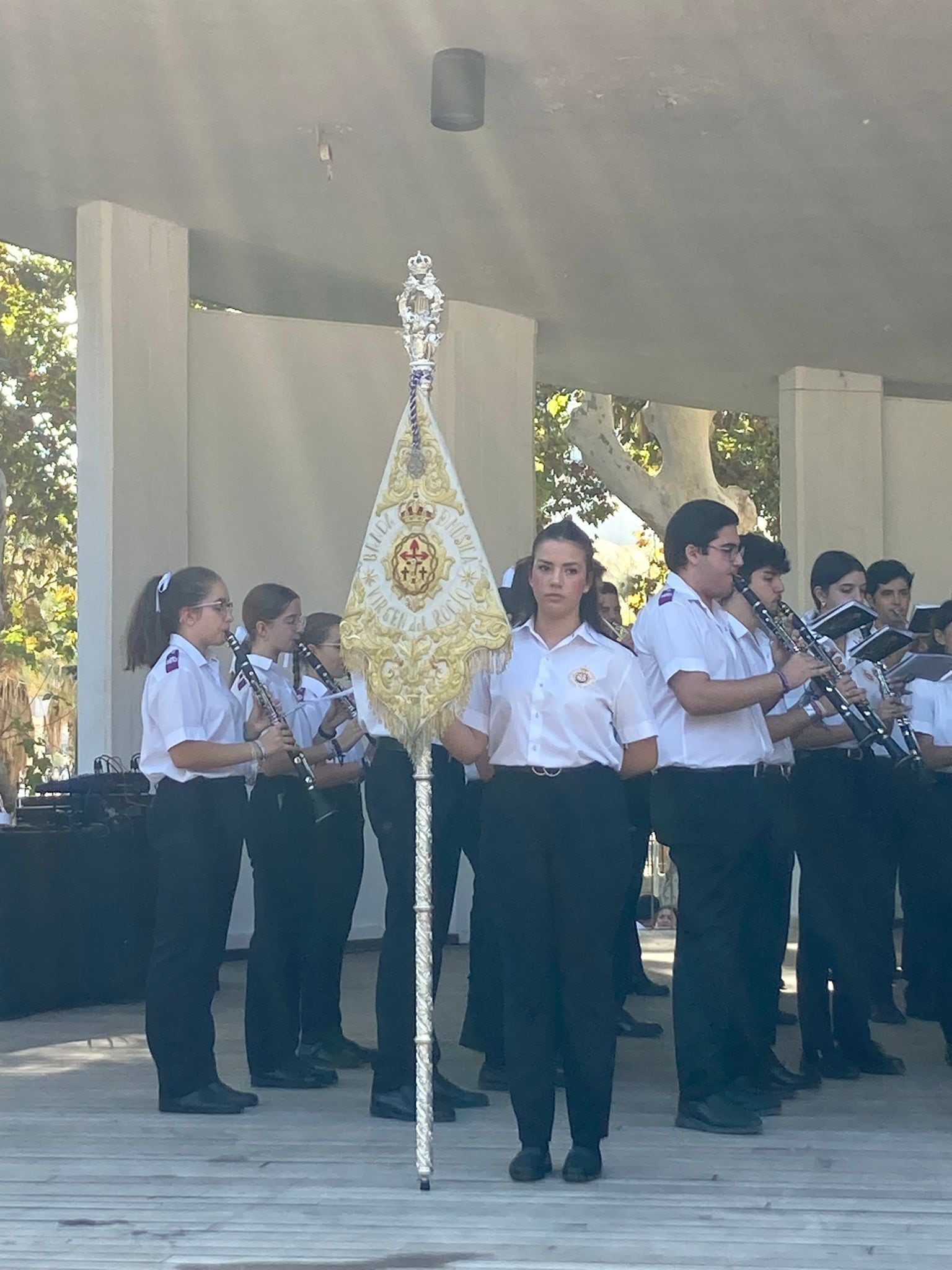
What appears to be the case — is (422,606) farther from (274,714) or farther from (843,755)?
(843,755)

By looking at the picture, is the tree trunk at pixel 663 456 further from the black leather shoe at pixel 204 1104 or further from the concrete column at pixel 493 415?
the black leather shoe at pixel 204 1104

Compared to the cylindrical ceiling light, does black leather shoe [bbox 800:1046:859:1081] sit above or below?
below

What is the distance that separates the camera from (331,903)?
6.17 metres

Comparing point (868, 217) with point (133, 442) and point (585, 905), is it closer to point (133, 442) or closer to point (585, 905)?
point (133, 442)

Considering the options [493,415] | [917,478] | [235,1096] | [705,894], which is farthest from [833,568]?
[917,478]

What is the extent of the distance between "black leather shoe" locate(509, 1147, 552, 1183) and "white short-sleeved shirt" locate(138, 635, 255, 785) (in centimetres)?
162

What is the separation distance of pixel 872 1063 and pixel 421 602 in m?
2.66

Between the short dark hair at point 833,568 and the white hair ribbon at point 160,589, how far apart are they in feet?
7.49

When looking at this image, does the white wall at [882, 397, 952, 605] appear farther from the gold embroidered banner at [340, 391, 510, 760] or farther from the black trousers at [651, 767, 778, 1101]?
the gold embroidered banner at [340, 391, 510, 760]

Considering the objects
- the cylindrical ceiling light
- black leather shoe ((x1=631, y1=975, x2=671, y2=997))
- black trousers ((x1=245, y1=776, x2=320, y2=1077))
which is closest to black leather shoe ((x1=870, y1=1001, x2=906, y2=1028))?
black leather shoe ((x1=631, y1=975, x2=671, y2=997))

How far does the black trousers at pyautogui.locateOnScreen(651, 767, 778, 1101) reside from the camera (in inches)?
201

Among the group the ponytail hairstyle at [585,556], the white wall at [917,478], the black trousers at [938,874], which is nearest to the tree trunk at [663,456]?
the white wall at [917,478]

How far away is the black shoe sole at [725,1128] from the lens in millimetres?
5023

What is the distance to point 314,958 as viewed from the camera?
A: 618 centimetres
